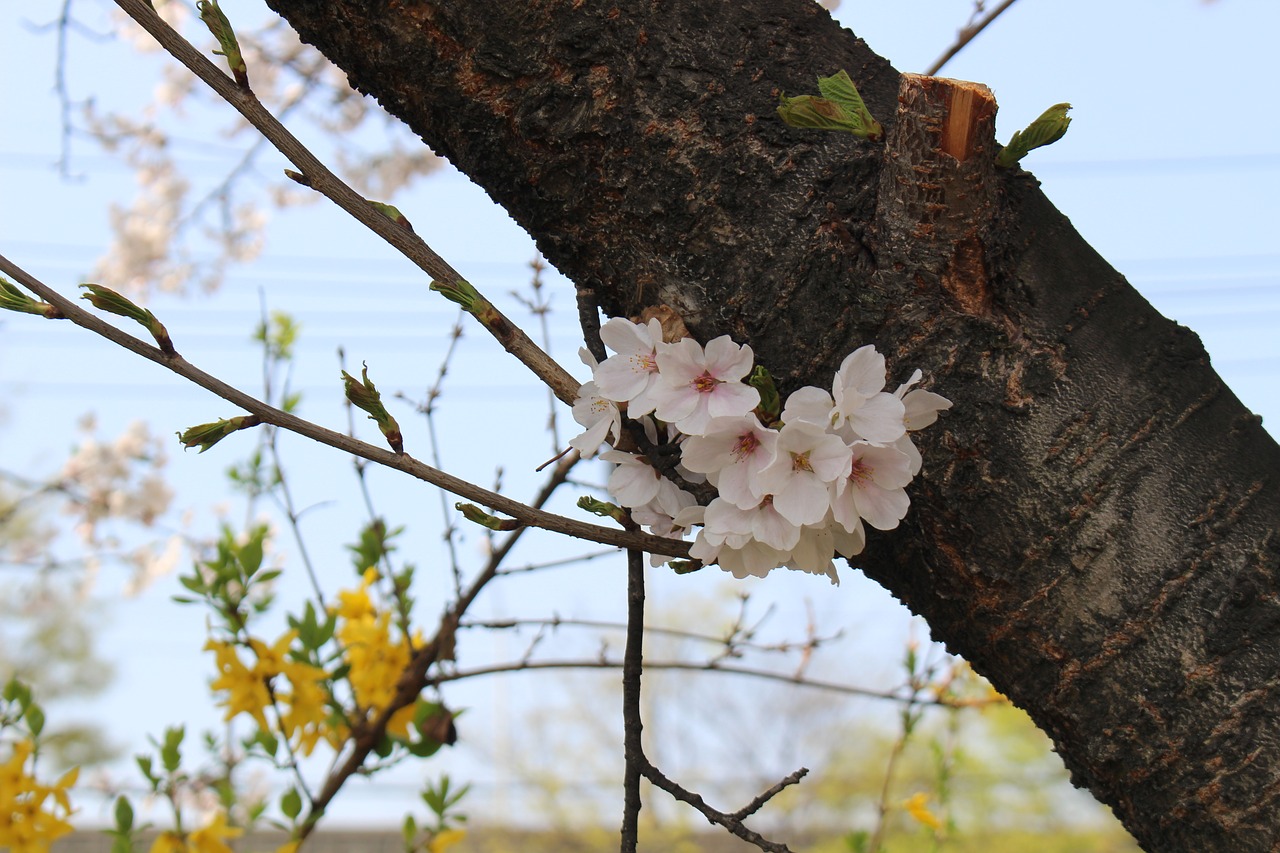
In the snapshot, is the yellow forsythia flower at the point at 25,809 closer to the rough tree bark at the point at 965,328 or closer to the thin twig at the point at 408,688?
the thin twig at the point at 408,688

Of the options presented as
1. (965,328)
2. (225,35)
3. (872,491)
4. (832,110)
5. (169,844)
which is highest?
(225,35)

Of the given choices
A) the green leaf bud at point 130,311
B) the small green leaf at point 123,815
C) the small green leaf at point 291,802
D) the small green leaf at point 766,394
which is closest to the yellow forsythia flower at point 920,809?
the small green leaf at point 291,802

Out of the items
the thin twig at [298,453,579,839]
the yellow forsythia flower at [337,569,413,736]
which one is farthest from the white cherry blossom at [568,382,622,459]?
the yellow forsythia flower at [337,569,413,736]

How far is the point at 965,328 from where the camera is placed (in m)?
0.73

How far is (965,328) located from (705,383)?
206mm

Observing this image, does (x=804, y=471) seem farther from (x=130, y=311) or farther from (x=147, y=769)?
(x=147, y=769)

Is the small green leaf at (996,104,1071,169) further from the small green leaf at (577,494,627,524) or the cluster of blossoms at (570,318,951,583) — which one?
the small green leaf at (577,494,627,524)

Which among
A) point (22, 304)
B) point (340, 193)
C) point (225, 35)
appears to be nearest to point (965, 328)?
point (340, 193)

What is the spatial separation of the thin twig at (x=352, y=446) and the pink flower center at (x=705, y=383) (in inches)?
5.4

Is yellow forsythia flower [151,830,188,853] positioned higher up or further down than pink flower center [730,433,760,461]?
further down

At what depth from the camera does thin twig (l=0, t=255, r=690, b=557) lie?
73 cm

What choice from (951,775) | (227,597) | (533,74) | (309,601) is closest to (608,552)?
(309,601)

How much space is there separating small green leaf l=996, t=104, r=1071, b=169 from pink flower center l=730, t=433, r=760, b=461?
290 mm

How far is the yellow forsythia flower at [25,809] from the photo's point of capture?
153 centimetres
